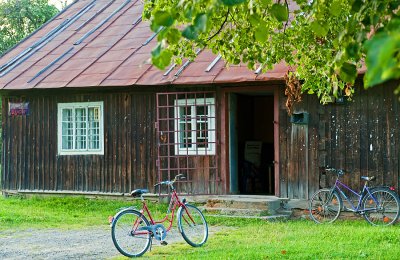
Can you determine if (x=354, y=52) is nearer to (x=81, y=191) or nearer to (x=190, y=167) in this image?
(x=190, y=167)

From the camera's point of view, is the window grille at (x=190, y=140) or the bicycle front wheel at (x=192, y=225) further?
the window grille at (x=190, y=140)

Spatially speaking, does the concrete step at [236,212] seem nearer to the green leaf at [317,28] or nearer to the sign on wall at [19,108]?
the sign on wall at [19,108]

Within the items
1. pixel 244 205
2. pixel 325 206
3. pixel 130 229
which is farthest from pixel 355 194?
pixel 130 229

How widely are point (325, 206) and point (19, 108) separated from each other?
7729 mm

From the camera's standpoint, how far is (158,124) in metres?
13.1

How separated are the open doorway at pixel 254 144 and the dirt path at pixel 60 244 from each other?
3870 millimetres

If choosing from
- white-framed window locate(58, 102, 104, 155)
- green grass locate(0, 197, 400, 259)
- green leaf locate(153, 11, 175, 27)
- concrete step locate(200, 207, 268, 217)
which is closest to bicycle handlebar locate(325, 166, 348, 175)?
green grass locate(0, 197, 400, 259)

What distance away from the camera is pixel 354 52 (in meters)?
3.60

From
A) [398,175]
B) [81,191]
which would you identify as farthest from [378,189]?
[81,191]

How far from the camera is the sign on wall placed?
1515cm

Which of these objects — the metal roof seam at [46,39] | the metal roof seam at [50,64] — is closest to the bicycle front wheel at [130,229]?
the metal roof seam at [50,64]

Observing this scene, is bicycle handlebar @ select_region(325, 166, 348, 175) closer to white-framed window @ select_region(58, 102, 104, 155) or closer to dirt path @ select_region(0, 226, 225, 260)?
dirt path @ select_region(0, 226, 225, 260)

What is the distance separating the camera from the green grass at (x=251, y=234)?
7918 millimetres

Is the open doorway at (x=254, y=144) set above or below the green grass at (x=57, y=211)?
above
